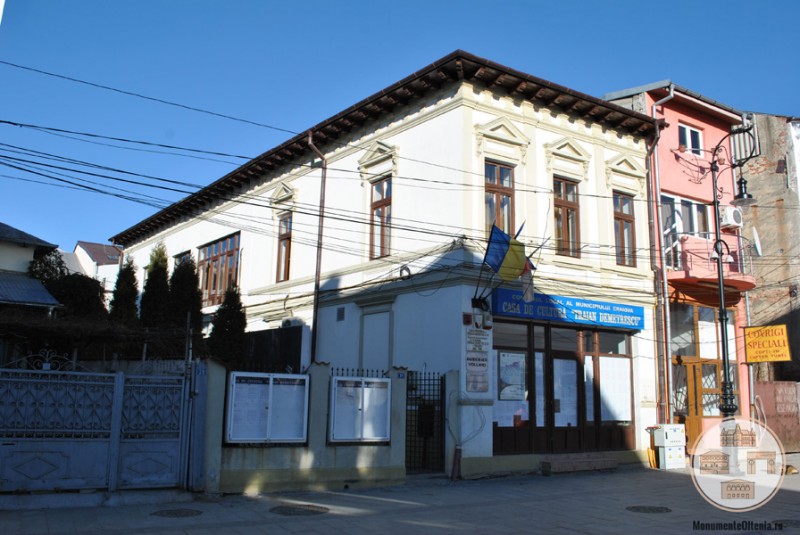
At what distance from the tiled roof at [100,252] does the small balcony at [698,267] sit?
43.7 m

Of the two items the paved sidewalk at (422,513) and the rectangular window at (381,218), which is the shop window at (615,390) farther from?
the rectangular window at (381,218)

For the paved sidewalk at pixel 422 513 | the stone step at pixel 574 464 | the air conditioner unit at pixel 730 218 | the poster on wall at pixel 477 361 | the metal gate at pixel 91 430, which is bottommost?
the paved sidewalk at pixel 422 513

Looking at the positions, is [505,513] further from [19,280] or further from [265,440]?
[19,280]

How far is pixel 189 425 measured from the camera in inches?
447

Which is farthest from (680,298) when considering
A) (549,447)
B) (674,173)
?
(549,447)

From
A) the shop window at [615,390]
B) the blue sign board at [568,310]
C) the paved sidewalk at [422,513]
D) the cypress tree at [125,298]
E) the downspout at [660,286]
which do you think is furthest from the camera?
the cypress tree at [125,298]

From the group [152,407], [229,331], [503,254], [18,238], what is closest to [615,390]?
[503,254]

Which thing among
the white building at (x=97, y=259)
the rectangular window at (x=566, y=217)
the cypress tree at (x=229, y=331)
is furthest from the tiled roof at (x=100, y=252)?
the rectangular window at (x=566, y=217)

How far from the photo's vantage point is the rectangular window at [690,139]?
2148 centimetres

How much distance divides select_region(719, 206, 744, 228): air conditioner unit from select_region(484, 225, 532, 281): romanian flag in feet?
30.5

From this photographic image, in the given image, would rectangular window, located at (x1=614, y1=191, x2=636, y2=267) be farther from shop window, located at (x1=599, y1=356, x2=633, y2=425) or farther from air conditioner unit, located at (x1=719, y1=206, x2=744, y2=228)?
air conditioner unit, located at (x1=719, y1=206, x2=744, y2=228)

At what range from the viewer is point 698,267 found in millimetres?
19641

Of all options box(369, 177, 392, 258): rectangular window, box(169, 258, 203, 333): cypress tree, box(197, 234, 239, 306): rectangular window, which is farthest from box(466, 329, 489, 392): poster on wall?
box(169, 258, 203, 333): cypress tree

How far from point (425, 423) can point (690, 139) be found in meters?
13.2
